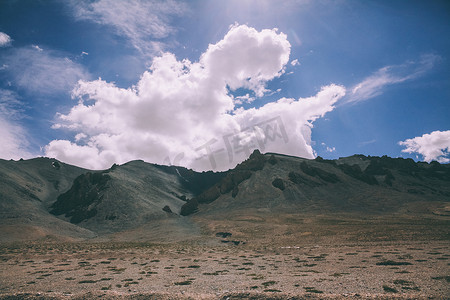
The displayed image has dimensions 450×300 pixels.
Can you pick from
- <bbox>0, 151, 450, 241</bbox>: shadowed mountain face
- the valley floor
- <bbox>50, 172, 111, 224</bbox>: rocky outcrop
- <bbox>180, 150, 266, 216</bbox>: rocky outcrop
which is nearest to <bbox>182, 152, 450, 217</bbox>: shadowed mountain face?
<bbox>180, 150, 266, 216</bbox>: rocky outcrop

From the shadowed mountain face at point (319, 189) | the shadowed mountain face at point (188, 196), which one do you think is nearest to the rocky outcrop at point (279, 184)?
the shadowed mountain face at point (319, 189)

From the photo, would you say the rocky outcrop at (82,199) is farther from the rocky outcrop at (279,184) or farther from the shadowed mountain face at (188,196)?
the rocky outcrop at (279,184)

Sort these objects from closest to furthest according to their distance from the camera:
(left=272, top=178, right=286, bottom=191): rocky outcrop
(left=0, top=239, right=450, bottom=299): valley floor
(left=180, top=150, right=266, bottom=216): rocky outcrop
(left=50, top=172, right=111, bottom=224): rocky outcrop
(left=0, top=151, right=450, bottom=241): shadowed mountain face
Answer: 1. (left=0, top=239, right=450, bottom=299): valley floor
2. (left=0, top=151, right=450, bottom=241): shadowed mountain face
3. (left=50, top=172, right=111, bottom=224): rocky outcrop
4. (left=272, top=178, right=286, bottom=191): rocky outcrop
5. (left=180, top=150, right=266, bottom=216): rocky outcrop

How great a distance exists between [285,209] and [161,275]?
9676 cm

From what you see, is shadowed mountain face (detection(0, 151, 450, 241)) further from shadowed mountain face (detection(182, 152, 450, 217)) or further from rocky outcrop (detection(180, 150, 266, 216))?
rocky outcrop (detection(180, 150, 266, 216))

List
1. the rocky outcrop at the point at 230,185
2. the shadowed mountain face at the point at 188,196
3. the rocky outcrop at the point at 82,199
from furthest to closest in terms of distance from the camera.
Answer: the rocky outcrop at the point at 230,185
the rocky outcrop at the point at 82,199
the shadowed mountain face at the point at 188,196

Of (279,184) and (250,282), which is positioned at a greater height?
(279,184)

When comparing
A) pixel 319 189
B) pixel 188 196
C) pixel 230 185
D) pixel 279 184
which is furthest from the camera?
pixel 188 196

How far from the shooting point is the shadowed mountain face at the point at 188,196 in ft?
295

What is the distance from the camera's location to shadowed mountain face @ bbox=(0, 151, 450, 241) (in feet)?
295

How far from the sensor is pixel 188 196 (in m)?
182

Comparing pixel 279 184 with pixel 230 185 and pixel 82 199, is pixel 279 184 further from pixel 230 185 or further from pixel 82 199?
pixel 82 199

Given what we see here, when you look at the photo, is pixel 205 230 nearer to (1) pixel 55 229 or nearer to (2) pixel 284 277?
(1) pixel 55 229

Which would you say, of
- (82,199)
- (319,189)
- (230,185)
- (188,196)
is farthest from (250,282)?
(188,196)
